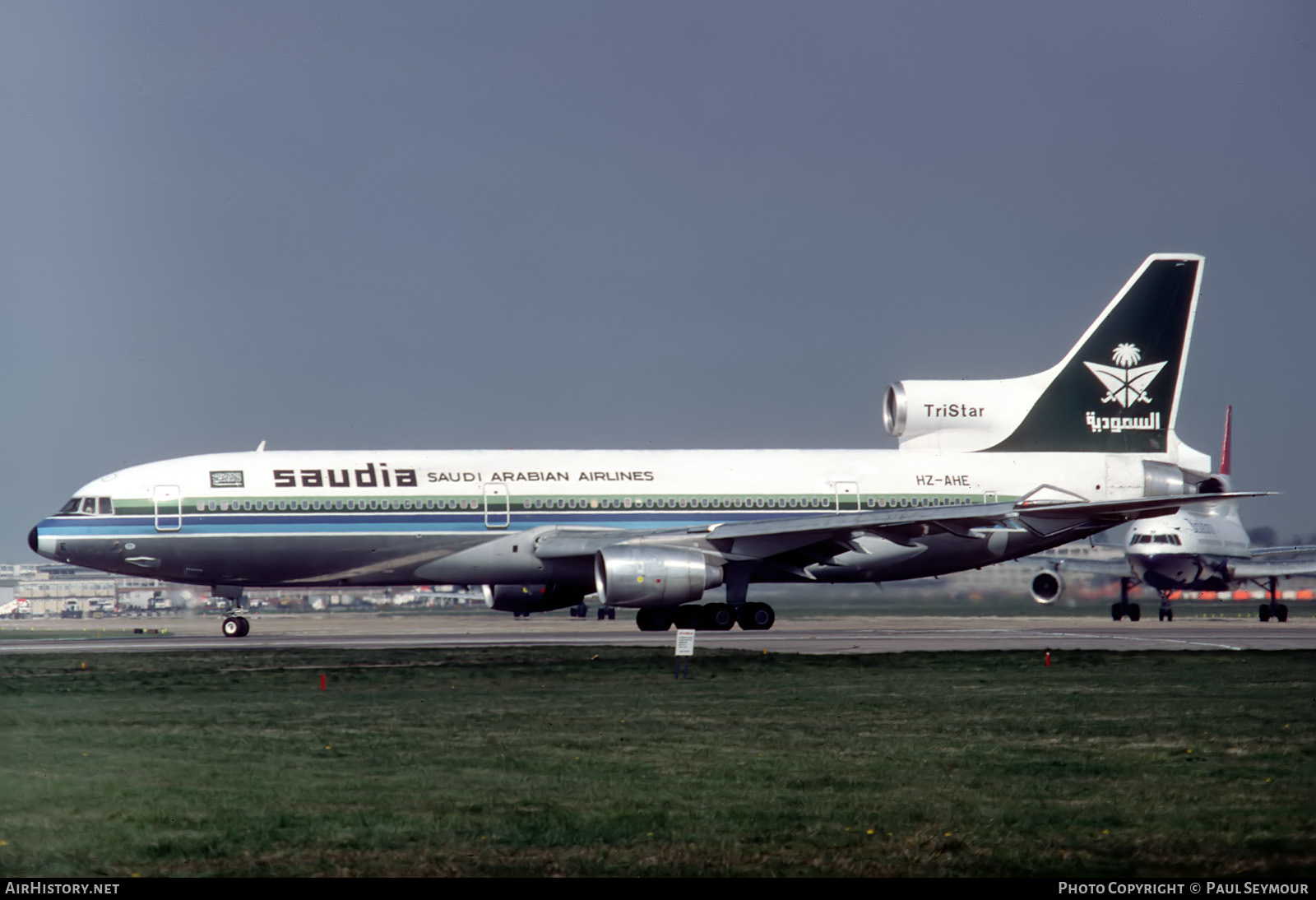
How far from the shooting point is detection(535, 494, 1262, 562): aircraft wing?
32.5m

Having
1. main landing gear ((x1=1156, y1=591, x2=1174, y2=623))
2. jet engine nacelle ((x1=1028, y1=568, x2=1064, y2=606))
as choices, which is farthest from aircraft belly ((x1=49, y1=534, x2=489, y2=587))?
main landing gear ((x1=1156, y1=591, x2=1174, y2=623))

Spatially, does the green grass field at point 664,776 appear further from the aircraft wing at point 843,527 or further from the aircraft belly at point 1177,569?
the aircraft belly at point 1177,569

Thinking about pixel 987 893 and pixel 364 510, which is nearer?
pixel 987 893

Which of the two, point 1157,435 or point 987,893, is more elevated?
point 1157,435

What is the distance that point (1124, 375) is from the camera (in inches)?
1528

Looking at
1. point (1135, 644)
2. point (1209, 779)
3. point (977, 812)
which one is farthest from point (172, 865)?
point (1135, 644)

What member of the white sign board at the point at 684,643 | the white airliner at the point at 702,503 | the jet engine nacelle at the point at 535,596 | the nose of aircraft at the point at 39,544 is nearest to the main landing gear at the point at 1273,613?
the white airliner at the point at 702,503

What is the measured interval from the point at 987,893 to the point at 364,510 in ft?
92.5

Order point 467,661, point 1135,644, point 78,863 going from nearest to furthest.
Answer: point 78,863 < point 467,661 < point 1135,644

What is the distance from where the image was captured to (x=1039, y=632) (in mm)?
35594

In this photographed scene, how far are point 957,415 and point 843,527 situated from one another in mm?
7828

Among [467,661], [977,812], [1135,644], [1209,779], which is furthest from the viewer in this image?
[1135,644]

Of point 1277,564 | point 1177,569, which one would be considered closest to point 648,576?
point 1177,569

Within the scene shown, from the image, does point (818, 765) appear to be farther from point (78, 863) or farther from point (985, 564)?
point (985, 564)
